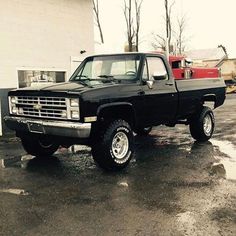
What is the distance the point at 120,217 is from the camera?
15.1 ft

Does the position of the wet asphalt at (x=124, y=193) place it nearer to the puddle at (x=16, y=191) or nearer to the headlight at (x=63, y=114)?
the puddle at (x=16, y=191)

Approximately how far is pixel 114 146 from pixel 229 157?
2361 mm

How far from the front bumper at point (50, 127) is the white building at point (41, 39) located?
4.96 meters

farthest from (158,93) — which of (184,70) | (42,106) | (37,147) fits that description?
(184,70)

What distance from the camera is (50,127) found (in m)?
6.61

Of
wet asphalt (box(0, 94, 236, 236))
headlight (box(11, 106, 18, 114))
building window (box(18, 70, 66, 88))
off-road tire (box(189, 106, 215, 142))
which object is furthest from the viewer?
building window (box(18, 70, 66, 88))

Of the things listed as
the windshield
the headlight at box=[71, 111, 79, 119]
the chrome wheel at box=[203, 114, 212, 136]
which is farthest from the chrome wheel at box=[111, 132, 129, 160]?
the chrome wheel at box=[203, 114, 212, 136]

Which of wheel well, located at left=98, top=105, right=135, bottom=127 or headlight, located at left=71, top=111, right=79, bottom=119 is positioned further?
wheel well, located at left=98, top=105, right=135, bottom=127

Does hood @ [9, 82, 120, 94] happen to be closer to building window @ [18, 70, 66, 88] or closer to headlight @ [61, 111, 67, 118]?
headlight @ [61, 111, 67, 118]

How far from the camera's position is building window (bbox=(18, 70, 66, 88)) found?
493 inches

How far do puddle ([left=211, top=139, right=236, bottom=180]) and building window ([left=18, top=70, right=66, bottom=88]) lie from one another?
5794 mm

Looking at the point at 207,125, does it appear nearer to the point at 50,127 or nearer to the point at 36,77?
the point at 50,127

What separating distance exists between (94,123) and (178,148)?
2.90 metres

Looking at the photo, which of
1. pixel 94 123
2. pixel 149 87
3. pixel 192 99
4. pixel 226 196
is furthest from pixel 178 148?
pixel 226 196
